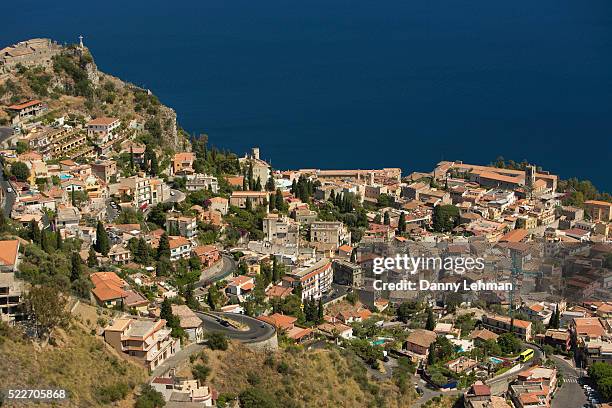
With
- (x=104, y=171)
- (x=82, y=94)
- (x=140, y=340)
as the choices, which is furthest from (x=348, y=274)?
(x=82, y=94)

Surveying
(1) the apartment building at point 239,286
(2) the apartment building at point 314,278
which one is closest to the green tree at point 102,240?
(1) the apartment building at point 239,286

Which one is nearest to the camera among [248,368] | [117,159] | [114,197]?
[248,368]

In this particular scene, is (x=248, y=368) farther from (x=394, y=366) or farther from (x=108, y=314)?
(x=394, y=366)

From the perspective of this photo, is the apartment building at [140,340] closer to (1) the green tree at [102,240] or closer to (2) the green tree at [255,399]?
(2) the green tree at [255,399]

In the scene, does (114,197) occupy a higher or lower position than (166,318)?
higher

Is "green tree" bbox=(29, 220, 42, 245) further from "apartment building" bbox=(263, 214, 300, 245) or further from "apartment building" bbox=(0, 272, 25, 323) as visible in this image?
"apartment building" bbox=(263, 214, 300, 245)

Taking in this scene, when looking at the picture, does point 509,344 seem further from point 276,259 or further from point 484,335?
point 276,259

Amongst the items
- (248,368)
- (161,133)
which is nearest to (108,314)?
(248,368)
